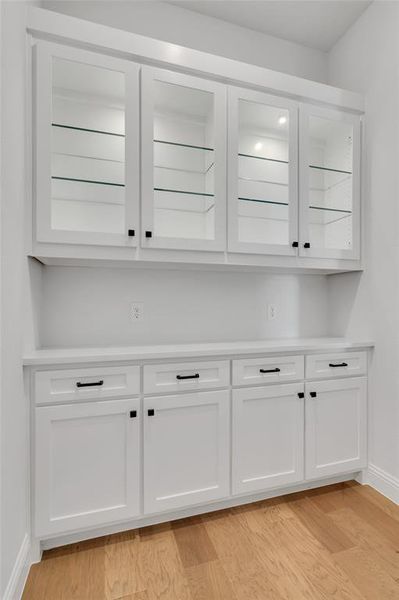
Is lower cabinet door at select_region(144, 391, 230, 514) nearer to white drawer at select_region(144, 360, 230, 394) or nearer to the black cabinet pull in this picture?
white drawer at select_region(144, 360, 230, 394)

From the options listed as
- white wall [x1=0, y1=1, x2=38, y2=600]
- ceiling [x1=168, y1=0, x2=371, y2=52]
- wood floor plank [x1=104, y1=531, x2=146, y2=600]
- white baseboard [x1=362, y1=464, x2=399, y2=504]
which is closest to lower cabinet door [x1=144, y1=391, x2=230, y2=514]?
wood floor plank [x1=104, y1=531, x2=146, y2=600]

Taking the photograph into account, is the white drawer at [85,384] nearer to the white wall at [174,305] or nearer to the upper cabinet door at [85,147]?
the white wall at [174,305]

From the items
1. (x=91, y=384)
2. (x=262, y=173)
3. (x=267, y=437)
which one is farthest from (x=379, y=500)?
(x=262, y=173)

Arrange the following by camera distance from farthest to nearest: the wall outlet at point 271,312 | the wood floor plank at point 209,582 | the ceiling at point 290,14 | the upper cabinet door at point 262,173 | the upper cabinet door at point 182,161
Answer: the wall outlet at point 271,312
the ceiling at point 290,14
the upper cabinet door at point 262,173
the upper cabinet door at point 182,161
the wood floor plank at point 209,582

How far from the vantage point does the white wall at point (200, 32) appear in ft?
6.86

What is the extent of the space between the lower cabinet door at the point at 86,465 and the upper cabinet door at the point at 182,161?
3.07 ft

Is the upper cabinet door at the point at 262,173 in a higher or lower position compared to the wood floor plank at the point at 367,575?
higher

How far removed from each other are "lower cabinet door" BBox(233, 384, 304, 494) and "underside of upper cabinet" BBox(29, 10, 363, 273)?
2.63 feet

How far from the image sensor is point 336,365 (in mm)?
2102

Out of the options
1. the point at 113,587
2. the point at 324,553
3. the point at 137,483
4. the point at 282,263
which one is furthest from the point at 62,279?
the point at 324,553

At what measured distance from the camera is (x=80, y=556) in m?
1.55

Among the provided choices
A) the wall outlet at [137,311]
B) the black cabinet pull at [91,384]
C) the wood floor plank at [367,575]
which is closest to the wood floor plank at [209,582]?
the wood floor plank at [367,575]

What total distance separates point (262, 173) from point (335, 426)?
5.53 ft

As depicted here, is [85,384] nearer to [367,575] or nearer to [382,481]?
[367,575]
